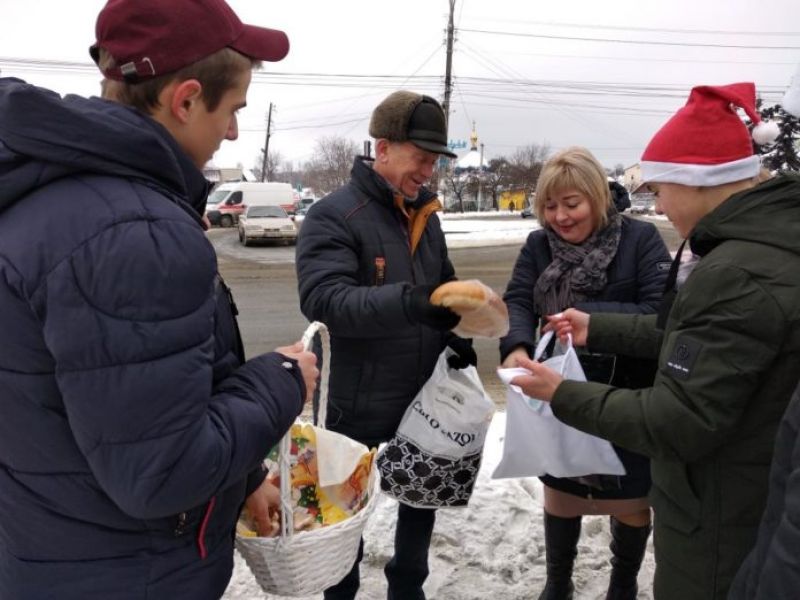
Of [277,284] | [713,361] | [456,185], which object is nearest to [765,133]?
[713,361]

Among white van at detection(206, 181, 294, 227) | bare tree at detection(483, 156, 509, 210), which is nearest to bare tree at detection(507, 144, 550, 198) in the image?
bare tree at detection(483, 156, 509, 210)

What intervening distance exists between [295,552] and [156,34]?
126 cm

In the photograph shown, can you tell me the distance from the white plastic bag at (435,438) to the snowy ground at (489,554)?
0.70 metres

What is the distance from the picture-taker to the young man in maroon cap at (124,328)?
Result: 3.44 ft

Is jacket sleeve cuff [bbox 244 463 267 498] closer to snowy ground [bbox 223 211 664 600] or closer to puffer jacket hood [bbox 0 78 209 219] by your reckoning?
puffer jacket hood [bbox 0 78 209 219]

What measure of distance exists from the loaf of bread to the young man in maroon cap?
656 mm

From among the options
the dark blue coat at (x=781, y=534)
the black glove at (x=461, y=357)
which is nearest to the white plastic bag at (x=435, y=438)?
the black glove at (x=461, y=357)

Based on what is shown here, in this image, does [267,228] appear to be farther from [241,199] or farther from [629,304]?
[629,304]

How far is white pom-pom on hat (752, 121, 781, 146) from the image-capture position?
1798 mm

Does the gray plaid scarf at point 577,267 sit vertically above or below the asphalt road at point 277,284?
above

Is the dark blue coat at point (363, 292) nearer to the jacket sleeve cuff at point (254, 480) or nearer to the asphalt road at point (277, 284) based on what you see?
the jacket sleeve cuff at point (254, 480)

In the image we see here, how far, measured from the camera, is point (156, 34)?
119 cm

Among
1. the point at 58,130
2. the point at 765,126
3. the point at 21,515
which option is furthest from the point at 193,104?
the point at 765,126

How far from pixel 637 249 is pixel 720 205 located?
0.94 meters
